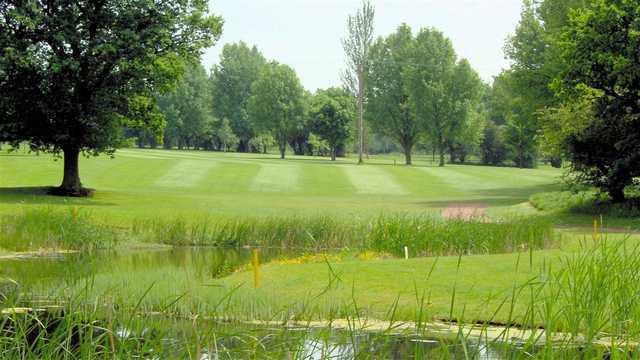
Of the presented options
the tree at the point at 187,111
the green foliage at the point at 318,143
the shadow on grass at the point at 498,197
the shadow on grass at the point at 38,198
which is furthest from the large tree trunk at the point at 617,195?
the tree at the point at 187,111

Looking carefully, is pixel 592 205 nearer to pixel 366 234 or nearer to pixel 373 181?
pixel 366 234

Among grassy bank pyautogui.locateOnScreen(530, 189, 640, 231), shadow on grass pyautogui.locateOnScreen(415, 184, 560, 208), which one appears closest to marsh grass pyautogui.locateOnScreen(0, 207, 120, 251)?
grassy bank pyautogui.locateOnScreen(530, 189, 640, 231)

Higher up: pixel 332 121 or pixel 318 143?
pixel 332 121

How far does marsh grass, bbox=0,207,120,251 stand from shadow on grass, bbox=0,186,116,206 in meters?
11.0

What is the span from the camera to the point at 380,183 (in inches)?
2383

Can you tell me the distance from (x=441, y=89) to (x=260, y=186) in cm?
4165

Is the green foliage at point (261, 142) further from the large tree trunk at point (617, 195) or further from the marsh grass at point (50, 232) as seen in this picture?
the marsh grass at point (50, 232)

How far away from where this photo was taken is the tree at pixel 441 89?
302 feet

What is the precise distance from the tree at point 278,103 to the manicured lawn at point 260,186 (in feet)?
127

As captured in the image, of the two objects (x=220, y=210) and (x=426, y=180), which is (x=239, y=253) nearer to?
(x=220, y=210)

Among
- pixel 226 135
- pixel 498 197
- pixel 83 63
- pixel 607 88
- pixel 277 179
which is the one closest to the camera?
pixel 607 88

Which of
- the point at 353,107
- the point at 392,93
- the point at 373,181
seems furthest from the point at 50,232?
the point at 353,107

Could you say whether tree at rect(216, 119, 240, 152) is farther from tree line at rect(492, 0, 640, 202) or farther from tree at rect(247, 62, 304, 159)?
tree line at rect(492, 0, 640, 202)

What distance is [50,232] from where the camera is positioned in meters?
23.3
